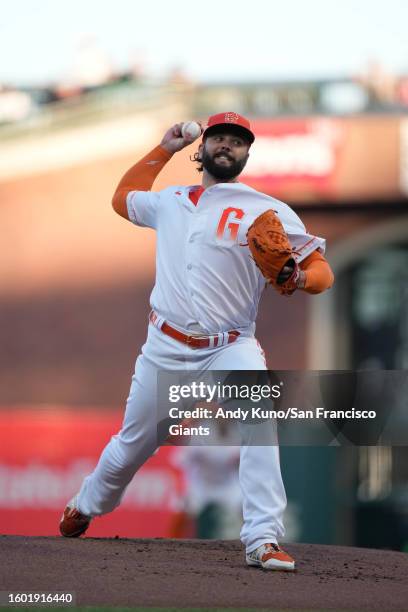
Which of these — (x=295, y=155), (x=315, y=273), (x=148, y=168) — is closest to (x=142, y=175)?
(x=148, y=168)

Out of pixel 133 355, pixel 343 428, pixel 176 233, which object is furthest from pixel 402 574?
pixel 133 355

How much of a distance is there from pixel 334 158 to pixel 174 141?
10.7 m

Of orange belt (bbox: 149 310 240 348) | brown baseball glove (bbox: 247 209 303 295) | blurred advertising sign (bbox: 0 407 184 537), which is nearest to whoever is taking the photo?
brown baseball glove (bbox: 247 209 303 295)

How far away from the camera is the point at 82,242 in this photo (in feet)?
58.4

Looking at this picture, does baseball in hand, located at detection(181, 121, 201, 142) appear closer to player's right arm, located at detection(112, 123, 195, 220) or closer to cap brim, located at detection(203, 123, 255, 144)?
player's right arm, located at detection(112, 123, 195, 220)

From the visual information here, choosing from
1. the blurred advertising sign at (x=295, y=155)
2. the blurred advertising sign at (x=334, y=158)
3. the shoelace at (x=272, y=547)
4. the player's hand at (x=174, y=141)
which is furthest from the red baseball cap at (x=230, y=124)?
the blurred advertising sign at (x=334, y=158)

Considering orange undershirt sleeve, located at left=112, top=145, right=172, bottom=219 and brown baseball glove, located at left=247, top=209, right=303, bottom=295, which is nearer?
brown baseball glove, located at left=247, top=209, right=303, bottom=295

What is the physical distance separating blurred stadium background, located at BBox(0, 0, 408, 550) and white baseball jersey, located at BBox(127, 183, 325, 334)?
8.79m

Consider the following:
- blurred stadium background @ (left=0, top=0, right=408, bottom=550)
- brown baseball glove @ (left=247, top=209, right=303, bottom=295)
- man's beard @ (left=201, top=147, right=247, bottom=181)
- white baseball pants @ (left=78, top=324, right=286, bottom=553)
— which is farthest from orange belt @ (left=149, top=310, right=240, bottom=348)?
blurred stadium background @ (left=0, top=0, right=408, bottom=550)

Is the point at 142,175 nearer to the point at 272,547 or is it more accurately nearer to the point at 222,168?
the point at 222,168

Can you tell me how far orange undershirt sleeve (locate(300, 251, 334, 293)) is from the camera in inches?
209

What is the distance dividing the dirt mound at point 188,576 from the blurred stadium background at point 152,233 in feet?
27.3

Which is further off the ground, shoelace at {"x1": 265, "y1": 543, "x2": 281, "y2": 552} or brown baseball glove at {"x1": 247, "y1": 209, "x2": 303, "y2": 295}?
brown baseball glove at {"x1": 247, "y1": 209, "x2": 303, "y2": 295}

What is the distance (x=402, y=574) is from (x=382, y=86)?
468 inches
